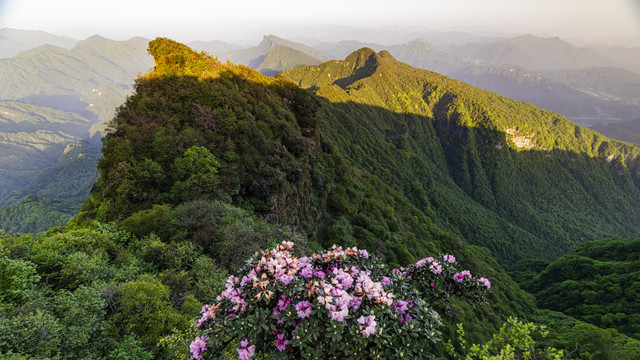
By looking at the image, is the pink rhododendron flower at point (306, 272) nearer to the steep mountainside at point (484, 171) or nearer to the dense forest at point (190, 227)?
the dense forest at point (190, 227)

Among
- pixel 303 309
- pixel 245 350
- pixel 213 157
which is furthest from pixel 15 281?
pixel 213 157

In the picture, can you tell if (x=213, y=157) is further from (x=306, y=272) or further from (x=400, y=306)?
(x=400, y=306)

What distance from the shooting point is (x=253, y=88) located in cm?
3522

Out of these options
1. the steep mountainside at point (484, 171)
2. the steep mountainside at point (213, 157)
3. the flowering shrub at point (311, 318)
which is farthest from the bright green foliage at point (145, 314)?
the steep mountainside at point (484, 171)

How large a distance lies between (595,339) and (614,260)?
7535cm

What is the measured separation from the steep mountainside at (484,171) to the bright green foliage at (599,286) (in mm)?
34683

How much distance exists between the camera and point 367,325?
173 inches

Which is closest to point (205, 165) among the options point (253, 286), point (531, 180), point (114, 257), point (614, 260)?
point (114, 257)

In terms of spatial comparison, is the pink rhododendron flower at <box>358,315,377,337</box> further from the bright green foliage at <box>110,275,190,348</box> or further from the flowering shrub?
the bright green foliage at <box>110,275,190,348</box>

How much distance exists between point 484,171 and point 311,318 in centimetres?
20644

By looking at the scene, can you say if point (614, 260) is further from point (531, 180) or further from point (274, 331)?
point (274, 331)

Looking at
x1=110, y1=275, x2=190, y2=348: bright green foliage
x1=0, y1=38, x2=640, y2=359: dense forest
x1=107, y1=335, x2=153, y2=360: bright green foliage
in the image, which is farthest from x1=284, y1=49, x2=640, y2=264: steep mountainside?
x1=107, y1=335, x2=153, y2=360: bright green foliage

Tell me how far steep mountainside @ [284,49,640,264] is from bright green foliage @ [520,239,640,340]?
3468cm

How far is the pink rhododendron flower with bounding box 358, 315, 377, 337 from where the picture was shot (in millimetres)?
4262
